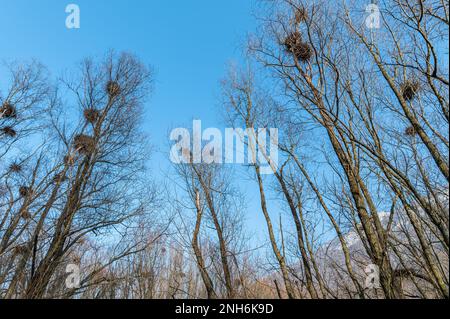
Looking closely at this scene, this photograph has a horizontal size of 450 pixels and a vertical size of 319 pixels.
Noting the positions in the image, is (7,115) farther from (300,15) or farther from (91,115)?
(300,15)

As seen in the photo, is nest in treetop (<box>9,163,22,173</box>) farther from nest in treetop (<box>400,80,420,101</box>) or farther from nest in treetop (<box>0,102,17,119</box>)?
nest in treetop (<box>400,80,420,101</box>)

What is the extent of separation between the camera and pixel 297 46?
607 cm

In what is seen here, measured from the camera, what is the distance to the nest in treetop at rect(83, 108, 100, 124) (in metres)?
8.78

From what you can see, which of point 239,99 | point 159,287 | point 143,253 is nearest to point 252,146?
point 239,99

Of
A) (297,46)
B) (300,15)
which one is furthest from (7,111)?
(300,15)

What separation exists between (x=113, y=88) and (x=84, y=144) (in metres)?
2.73

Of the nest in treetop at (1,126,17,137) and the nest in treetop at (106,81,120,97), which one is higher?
the nest in treetop at (106,81,120,97)

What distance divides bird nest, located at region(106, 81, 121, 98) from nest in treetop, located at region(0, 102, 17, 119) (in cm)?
353

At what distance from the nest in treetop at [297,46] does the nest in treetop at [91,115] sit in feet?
20.7

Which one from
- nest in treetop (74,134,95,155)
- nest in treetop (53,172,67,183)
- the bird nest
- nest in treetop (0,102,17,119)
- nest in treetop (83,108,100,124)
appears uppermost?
the bird nest

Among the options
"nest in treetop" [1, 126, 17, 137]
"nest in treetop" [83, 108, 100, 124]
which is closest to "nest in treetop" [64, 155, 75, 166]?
"nest in treetop" [83, 108, 100, 124]

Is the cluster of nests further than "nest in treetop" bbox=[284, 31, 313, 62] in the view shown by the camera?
Yes

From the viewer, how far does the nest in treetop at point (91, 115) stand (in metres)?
8.78

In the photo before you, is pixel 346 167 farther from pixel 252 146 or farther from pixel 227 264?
pixel 227 264
